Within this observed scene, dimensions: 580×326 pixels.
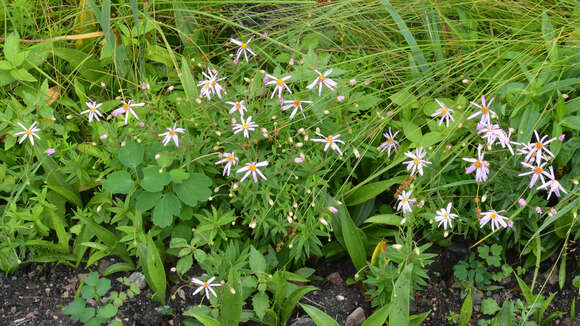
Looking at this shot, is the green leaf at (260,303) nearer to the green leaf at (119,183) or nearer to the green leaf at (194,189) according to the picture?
the green leaf at (194,189)

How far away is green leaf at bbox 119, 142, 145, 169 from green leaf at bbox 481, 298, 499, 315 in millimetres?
1329

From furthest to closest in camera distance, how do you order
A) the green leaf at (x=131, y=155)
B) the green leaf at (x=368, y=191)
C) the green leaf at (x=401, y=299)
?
1. the green leaf at (x=368, y=191)
2. the green leaf at (x=131, y=155)
3. the green leaf at (x=401, y=299)

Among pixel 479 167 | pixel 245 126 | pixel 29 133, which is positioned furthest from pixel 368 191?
pixel 29 133

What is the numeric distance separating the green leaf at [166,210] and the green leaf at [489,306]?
3.73 ft

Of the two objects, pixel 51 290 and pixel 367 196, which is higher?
pixel 367 196

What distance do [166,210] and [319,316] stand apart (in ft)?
2.08

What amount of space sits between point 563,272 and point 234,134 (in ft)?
4.22

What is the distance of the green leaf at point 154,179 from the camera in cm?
186

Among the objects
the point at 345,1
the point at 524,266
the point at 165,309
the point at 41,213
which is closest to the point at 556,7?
the point at 345,1

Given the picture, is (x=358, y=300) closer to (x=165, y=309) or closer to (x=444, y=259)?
(x=444, y=259)

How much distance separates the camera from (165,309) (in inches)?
75.4

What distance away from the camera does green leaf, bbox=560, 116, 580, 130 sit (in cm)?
180

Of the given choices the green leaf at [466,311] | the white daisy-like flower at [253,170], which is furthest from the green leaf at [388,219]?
the white daisy-like flower at [253,170]

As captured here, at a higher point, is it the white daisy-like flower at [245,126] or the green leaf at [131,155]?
the white daisy-like flower at [245,126]
